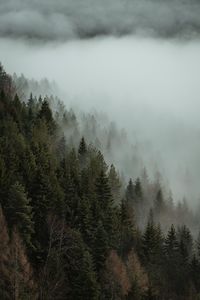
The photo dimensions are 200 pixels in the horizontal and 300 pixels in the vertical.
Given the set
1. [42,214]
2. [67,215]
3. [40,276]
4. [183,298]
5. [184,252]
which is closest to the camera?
[40,276]

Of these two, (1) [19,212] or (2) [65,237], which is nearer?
(1) [19,212]

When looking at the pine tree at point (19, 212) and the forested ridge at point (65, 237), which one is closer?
the forested ridge at point (65, 237)

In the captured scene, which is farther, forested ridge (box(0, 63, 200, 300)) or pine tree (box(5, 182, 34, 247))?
pine tree (box(5, 182, 34, 247))

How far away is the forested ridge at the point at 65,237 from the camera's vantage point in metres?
74.2

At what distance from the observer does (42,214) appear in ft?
295

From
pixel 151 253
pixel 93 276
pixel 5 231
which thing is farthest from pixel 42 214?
pixel 151 253

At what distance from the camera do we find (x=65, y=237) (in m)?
83.7

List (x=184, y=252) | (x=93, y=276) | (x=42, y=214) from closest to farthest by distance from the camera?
(x=93, y=276), (x=42, y=214), (x=184, y=252)

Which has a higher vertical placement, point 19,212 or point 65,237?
point 19,212

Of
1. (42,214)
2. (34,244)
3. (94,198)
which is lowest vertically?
(34,244)

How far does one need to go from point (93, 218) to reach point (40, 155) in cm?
1587

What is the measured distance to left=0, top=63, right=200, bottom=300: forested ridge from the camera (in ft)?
244

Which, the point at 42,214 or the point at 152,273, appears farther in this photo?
the point at 152,273

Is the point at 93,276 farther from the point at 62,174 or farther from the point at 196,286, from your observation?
the point at 196,286
